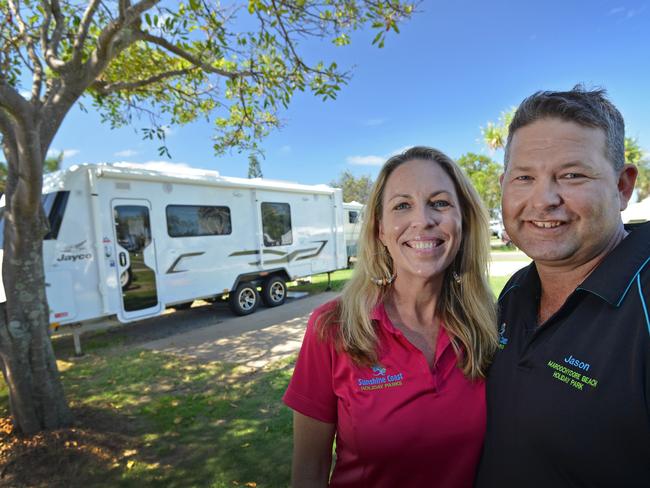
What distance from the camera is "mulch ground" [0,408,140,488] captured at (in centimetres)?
296

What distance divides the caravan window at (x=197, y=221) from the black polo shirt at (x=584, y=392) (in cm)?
687

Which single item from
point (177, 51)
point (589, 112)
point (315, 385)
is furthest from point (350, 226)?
point (589, 112)

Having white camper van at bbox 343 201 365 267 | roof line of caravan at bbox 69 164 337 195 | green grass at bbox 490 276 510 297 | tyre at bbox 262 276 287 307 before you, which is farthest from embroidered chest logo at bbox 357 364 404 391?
white camper van at bbox 343 201 365 267

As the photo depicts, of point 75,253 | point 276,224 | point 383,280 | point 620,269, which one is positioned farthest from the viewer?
point 276,224

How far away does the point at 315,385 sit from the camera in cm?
161

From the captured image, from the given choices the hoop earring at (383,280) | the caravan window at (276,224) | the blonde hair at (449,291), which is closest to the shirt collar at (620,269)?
the blonde hair at (449,291)

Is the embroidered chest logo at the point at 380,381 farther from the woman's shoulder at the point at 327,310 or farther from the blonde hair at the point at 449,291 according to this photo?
the woman's shoulder at the point at 327,310

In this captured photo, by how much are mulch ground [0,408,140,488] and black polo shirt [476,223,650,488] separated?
3107 millimetres

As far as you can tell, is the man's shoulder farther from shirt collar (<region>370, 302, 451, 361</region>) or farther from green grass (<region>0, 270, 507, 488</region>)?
green grass (<region>0, 270, 507, 488</region>)

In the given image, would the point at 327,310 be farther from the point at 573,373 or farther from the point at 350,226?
the point at 350,226

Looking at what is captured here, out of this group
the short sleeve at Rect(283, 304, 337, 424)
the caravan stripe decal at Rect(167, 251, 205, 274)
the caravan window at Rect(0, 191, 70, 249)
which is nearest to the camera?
the short sleeve at Rect(283, 304, 337, 424)

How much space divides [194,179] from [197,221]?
2.81 ft

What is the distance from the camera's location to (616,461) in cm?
109

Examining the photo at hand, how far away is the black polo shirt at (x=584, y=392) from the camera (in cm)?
107
